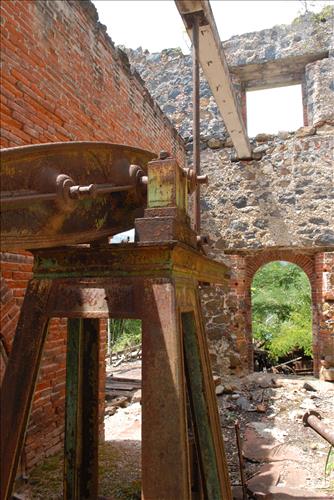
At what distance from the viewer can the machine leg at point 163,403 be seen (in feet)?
4.46

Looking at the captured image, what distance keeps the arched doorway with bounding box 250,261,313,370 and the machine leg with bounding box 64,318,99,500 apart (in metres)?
10.1

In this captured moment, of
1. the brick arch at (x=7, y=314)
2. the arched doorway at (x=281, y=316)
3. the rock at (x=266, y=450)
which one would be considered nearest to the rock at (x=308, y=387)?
the rock at (x=266, y=450)

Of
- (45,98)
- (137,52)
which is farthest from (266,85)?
(45,98)

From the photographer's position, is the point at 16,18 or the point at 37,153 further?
the point at 16,18

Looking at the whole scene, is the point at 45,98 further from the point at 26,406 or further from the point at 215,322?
the point at 215,322

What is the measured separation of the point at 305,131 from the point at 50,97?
5279mm

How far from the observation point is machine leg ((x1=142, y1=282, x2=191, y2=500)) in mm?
1358

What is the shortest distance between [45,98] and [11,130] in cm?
66

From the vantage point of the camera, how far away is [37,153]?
4.81ft

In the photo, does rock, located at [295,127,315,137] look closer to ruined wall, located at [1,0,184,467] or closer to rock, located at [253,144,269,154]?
rock, located at [253,144,269,154]

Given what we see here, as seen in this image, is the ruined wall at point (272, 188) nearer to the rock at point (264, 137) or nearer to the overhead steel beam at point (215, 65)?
the rock at point (264, 137)

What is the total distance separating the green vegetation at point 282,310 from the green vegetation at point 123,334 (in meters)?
4.15

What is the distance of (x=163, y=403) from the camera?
142 cm

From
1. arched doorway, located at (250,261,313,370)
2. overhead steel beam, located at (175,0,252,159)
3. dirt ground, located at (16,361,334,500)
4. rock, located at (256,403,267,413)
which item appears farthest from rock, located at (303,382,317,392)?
arched doorway, located at (250,261,313,370)
